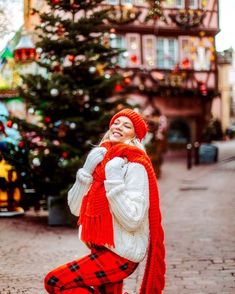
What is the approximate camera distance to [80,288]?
3707 millimetres

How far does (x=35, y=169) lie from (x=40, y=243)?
1.67m

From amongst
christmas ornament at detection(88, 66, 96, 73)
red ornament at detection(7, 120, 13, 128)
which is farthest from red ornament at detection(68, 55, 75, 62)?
red ornament at detection(7, 120, 13, 128)

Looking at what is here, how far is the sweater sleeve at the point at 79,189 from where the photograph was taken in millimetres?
3883

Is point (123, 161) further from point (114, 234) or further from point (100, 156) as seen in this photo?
point (114, 234)

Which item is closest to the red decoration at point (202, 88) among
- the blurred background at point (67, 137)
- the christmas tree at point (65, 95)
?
the blurred background at point (67, 137)

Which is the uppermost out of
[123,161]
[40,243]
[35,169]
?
[123,161]

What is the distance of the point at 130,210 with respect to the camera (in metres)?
3.66

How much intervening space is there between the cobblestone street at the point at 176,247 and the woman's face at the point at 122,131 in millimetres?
2355

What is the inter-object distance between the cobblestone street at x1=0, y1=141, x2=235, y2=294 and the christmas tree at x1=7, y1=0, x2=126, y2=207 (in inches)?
39.0

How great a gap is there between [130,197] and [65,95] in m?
6.52

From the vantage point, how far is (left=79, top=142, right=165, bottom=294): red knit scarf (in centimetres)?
376

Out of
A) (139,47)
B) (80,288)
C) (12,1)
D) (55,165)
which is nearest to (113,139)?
(80,288)

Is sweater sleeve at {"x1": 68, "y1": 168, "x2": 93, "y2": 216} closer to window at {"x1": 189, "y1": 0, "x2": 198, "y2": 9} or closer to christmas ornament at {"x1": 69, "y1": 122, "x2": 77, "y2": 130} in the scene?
christmas ornament at {"x1": 69, "y1": 122, "x2": 77, "y2": 130}

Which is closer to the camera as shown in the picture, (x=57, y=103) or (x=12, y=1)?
(x=57, y=103)
